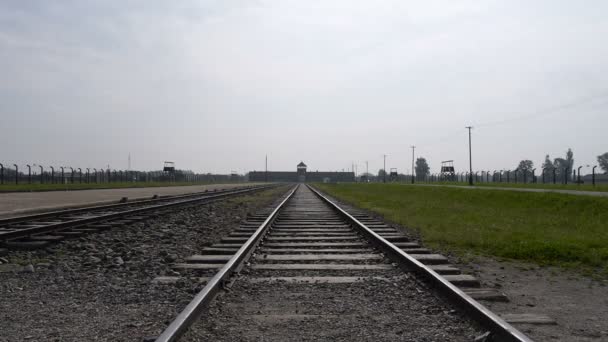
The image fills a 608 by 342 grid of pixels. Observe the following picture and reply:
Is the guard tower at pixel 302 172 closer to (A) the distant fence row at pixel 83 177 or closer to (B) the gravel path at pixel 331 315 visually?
(A) the distant fence row at pixel 83 177

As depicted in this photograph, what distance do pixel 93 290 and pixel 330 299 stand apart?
8.45 ft

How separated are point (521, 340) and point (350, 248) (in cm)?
496

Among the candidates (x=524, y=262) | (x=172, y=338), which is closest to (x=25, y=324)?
(x=172, y=338)

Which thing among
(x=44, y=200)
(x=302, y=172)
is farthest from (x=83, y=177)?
(x=302, y=172)

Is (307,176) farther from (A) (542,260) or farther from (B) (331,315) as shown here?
(B) (331,315)

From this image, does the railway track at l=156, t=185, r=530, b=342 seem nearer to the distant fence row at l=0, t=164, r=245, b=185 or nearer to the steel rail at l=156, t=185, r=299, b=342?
the steel rail at l=156, t=185, r=299, b=342

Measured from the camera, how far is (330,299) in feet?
15.2

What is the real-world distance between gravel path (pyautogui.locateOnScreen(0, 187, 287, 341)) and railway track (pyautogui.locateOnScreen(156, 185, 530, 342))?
393 mm

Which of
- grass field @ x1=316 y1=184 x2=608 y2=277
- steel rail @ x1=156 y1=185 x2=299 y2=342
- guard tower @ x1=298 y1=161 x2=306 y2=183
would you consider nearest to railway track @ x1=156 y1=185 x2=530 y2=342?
steel rail @ x1=156 y1=185 x2=299 y2=342

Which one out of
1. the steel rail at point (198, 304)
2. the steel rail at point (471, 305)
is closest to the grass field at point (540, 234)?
the steel rail at point (471, 305)

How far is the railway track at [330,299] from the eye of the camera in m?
3.63

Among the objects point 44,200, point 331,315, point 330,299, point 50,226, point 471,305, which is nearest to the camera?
point 471,305

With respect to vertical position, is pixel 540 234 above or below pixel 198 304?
below

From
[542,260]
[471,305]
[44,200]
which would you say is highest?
[44,200]
